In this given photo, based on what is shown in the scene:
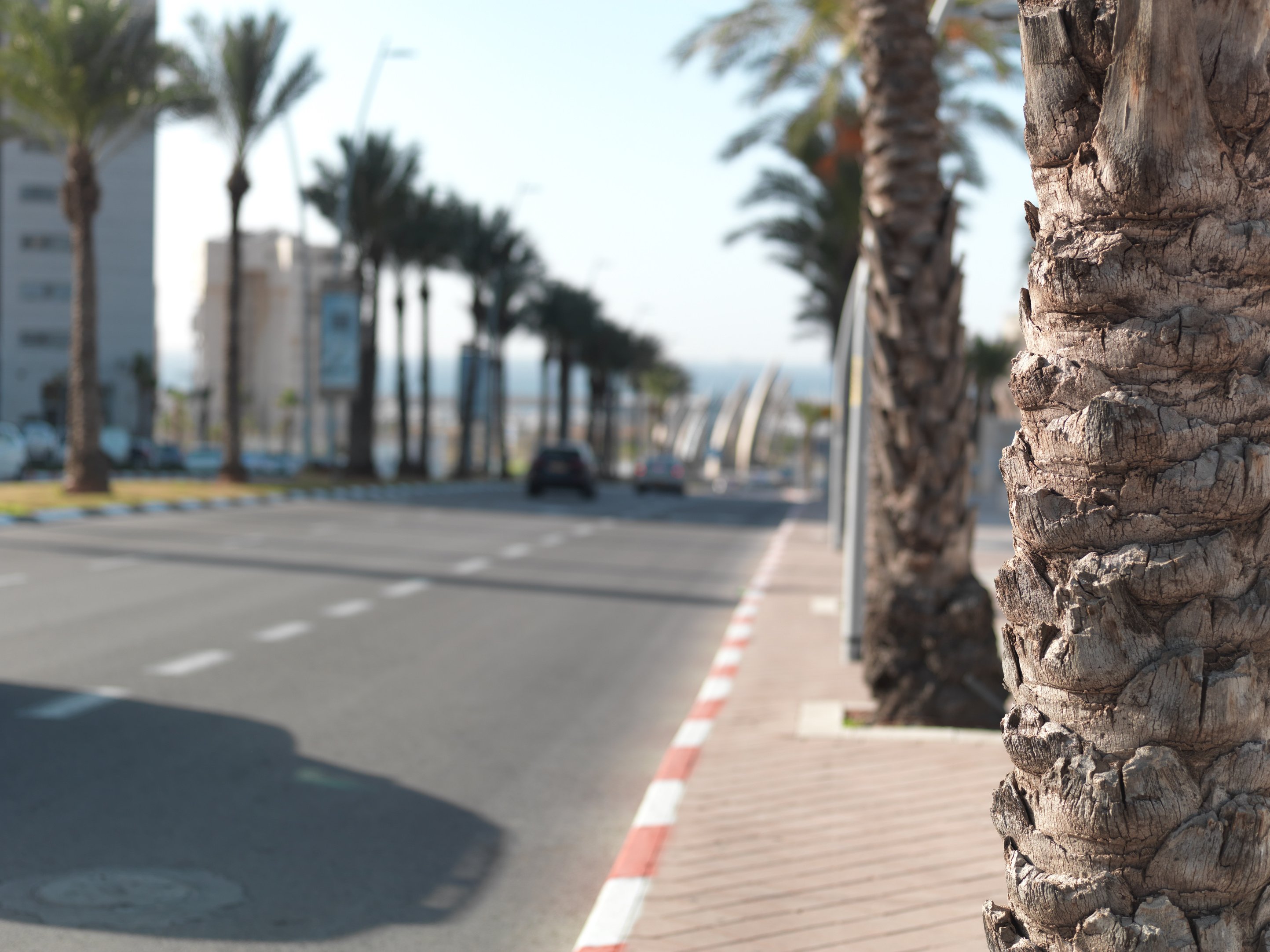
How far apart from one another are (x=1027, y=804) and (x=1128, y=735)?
29 cm

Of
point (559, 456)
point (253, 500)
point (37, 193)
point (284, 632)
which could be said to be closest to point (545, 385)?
point (37, 193)

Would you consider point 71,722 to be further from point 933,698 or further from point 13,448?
point 13,448

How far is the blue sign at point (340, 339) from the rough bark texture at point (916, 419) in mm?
38846

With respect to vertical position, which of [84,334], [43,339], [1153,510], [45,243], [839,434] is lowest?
[1153,510]

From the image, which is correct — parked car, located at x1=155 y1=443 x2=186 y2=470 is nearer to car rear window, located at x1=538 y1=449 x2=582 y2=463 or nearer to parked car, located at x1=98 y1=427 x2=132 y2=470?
parked car, located at x1=98 y1=427 x2=132 y2=470

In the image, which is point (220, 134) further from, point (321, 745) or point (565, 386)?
point (565, 386)

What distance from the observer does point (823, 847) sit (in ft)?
17.9

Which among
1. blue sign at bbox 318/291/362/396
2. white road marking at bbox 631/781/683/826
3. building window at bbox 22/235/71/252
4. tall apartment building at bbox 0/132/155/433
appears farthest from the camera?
building window at bbox 22/235/71/252

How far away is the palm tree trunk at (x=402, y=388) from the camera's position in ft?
171

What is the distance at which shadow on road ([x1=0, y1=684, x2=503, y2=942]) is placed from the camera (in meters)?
4.91

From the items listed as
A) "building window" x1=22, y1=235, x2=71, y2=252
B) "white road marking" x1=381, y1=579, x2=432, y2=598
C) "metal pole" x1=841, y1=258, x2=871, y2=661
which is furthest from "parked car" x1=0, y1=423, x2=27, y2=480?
"building window" x1=22, y1=235, x2=71, y2=252

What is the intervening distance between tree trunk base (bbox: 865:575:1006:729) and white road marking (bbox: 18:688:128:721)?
4.46 meters

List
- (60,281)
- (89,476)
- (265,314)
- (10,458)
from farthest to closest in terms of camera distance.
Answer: (265,314) < (60,281) < (10,458) < (89,476)

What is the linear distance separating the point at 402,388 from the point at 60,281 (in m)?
52.7
